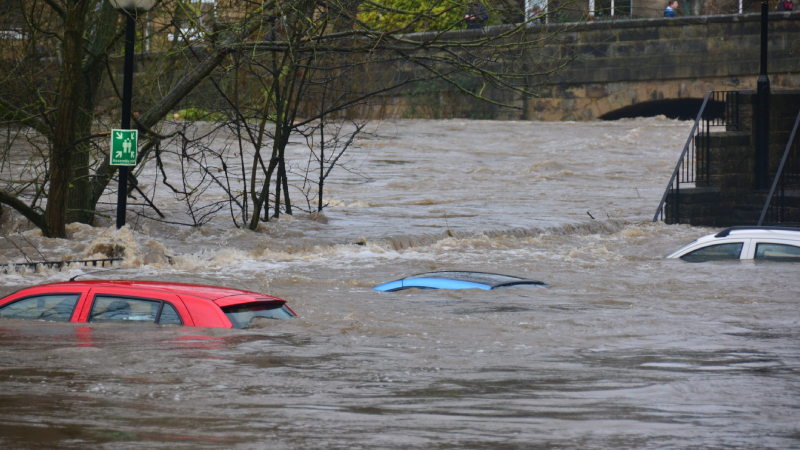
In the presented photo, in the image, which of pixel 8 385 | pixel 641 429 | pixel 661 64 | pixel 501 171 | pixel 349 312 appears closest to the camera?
pixel 641 429

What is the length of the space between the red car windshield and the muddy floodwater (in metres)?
0.08

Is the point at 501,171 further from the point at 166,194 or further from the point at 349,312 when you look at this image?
the point at 349,312

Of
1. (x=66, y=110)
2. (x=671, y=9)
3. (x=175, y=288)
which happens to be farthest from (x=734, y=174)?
(x=671, y=9)

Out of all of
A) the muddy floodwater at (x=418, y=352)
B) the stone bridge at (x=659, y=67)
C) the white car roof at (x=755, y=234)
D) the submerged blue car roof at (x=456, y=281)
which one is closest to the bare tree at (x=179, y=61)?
the muddy floodwater at (x=418, y=352)

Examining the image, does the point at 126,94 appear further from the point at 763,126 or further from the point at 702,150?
the point at 763,126

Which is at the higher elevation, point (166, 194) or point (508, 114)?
point (508, 114)

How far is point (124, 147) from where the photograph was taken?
43.9 feet

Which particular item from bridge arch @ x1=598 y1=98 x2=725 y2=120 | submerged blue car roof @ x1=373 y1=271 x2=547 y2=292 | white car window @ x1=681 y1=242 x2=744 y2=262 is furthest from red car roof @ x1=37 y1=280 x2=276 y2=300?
bridge arch @ x1=598 y1=98 x2=725 y2=120

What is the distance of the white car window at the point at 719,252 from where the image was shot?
11.6 metres

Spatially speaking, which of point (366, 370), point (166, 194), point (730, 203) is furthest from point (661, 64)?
point (366, 370)

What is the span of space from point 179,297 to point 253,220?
9981mm

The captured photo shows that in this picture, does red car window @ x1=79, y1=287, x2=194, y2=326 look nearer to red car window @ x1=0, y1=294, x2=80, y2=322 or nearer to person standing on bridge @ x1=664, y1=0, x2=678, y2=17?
red car window @ x1=0, y1=294, x2=80, y2=322

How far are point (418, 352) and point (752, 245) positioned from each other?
5400 millimetres

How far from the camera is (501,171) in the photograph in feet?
93.1
